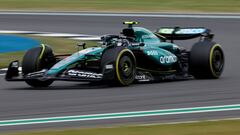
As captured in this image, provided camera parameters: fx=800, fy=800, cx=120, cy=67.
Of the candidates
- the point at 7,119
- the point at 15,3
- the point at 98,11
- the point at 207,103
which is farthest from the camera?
the point at 15,3

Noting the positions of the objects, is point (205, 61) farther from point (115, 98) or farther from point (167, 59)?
point (115, 98)

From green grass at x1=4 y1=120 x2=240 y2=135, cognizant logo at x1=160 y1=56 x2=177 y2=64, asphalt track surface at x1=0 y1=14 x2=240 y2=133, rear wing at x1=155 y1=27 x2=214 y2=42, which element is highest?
rear wing at x1=155 y1=27 x2=214 y2=42

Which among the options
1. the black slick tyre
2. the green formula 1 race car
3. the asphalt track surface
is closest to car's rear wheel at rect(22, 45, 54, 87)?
the green formula 1 race car

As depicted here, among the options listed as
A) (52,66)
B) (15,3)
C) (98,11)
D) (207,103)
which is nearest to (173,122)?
(207,103)

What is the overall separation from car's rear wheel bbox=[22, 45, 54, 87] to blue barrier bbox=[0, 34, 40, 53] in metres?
5.71

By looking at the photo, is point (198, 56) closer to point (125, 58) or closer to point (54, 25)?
point (125, 58)

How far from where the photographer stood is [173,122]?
8.92 meters

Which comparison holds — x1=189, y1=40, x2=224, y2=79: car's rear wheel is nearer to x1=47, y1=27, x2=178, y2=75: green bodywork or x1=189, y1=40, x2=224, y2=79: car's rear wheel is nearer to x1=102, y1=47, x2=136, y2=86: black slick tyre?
x1=47, y1=27, x2=178, y2=75: green bodywork

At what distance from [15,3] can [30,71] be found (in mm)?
23617

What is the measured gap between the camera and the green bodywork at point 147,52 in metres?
12.5

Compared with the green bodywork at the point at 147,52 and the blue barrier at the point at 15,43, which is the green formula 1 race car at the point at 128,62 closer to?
the green bodywork at the point at 147,52

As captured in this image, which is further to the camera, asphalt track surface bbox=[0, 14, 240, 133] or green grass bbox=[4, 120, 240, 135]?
asphalt track surface bbox=[0, 14, 240, 133]

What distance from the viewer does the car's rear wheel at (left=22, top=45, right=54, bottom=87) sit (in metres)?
12.9

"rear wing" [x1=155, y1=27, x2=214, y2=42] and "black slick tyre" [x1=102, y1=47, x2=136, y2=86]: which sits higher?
"rear wing" [x1=155, y1=27, x2=214, y2=42]
